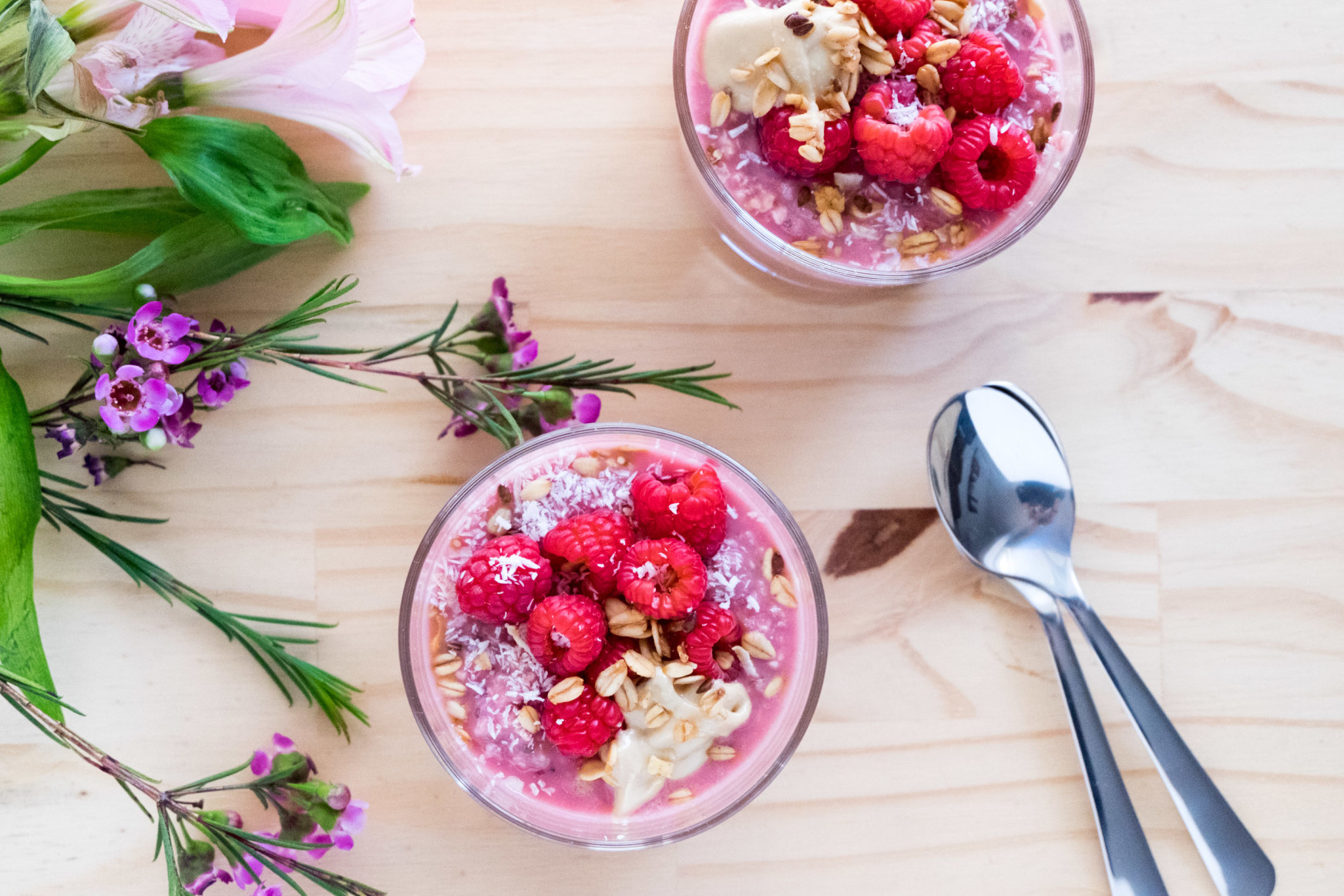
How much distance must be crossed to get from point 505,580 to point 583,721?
13 centimetres

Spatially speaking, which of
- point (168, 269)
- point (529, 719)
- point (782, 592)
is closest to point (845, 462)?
point (782, 592)

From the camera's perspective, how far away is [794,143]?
30.9 inches

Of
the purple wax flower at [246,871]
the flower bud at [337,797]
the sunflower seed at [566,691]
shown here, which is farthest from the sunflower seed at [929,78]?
the purple wax flower at [246,871]

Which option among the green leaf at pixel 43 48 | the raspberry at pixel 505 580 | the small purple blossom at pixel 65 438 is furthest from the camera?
the small purple blossom at pixel 65 438

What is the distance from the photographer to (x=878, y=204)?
83 cm

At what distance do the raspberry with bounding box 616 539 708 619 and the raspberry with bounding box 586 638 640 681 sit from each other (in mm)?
50

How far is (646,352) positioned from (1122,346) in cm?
50

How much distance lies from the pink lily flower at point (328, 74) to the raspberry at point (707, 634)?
Result: 45 cm

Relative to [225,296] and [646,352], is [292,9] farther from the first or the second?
[646,352]

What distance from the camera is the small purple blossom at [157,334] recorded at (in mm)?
796

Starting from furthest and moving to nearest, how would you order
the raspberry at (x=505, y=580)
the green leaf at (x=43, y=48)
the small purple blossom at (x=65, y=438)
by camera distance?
the small purple blossom at (x=65, y=438), the raspberry at (x=505, y=580), the green leaf at (x=43, y=48)

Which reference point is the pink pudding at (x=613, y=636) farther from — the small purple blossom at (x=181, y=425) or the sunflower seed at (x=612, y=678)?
the small purple blossom at (x=181, y=425)

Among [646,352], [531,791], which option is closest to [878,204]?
[646,352]

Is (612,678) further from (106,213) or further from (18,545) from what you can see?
(106,213)
